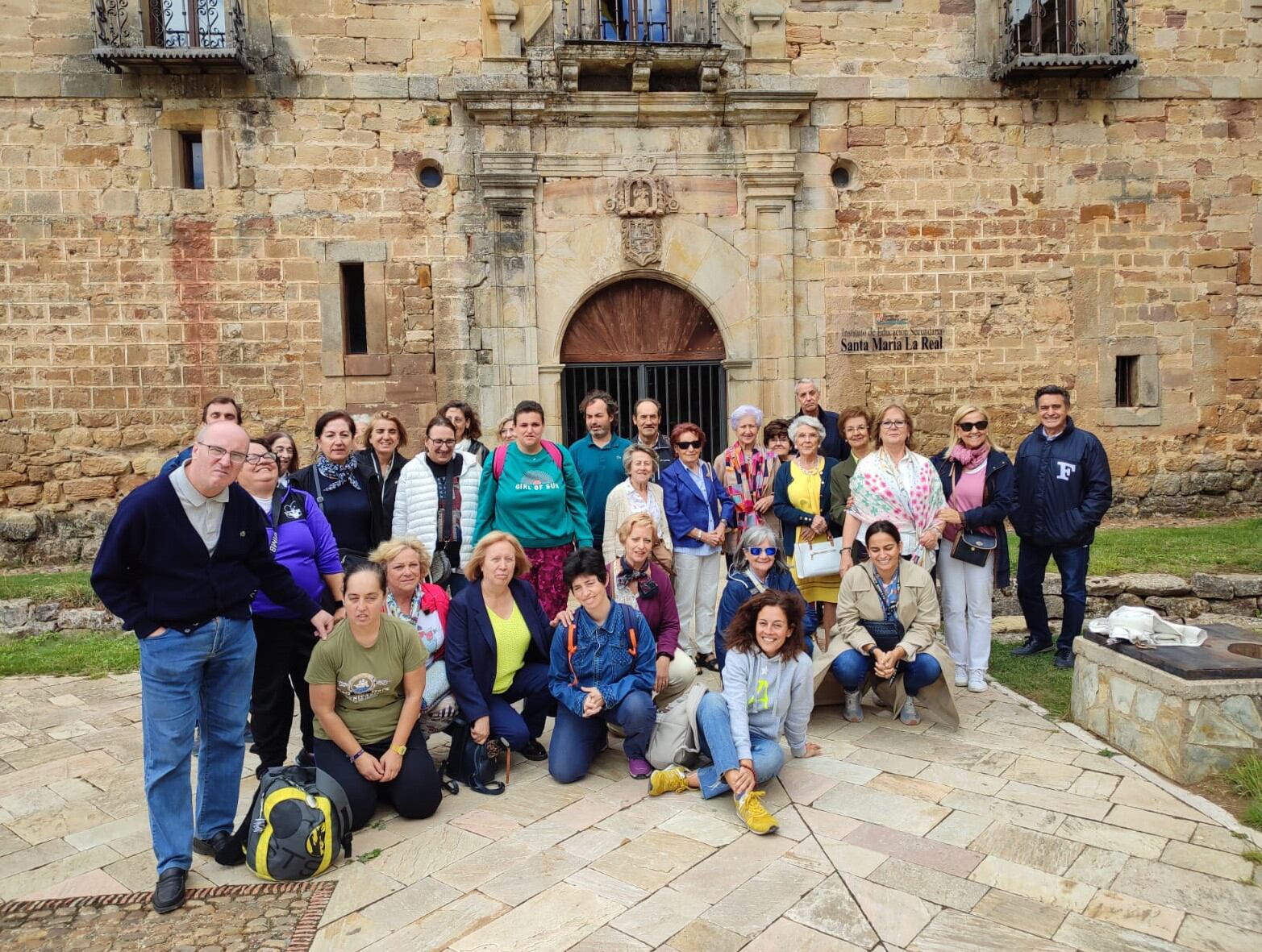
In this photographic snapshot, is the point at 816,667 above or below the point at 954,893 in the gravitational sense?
above

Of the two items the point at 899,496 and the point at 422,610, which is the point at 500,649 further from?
the point at 899,496

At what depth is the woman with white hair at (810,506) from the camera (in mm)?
5867

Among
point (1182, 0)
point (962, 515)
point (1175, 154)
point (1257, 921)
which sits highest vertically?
point (1182, 0)

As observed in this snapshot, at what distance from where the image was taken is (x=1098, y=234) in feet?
34.1

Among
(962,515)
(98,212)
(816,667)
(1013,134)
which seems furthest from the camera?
(1013,134)

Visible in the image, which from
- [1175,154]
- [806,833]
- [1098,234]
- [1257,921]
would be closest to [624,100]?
[1098,234]

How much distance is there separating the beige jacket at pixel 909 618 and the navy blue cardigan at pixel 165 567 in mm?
3208

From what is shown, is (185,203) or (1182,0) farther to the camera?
(1182,0)

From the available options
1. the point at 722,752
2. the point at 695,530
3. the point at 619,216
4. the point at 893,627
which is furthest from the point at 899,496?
the point at 619,216

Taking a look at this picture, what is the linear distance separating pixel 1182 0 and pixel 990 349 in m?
4.70

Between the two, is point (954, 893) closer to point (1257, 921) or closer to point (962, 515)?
point (1257, 921)

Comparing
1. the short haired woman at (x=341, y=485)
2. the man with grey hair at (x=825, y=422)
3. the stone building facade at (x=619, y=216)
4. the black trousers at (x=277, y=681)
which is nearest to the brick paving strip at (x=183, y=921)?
the black trousers at (x=277, y=681)

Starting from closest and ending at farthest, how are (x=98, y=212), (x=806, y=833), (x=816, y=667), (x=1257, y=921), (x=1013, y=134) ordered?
(x=1257, y=921) < (x=806, y=833) < (x=816, y=667) < (x=98, y=212) < (x=1013, y=134)

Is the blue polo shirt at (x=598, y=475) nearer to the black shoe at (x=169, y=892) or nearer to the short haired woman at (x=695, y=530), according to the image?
the short haired woman at (x=695, y=530)
